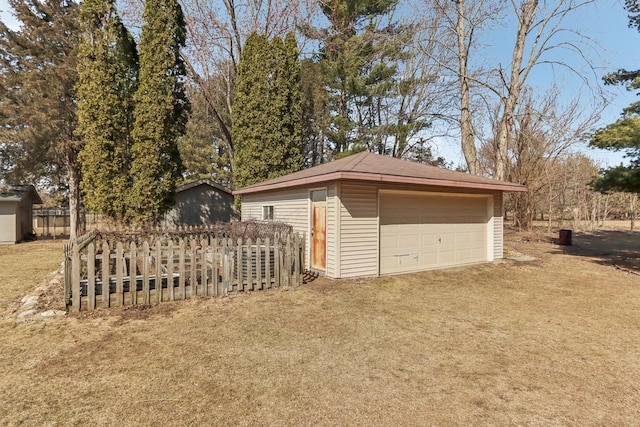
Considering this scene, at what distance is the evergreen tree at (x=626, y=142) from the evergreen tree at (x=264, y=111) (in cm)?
1170

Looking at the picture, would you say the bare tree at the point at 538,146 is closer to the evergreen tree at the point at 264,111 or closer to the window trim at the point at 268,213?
the evergreen tree at the point at 264,111

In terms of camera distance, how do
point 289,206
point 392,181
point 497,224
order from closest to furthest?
point 392,181
point 289,206
point 497,224

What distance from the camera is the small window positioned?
423 inches

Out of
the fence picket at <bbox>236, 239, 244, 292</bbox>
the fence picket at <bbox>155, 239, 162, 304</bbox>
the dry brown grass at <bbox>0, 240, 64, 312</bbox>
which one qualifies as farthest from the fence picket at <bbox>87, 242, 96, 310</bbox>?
the fence picket at <bbox>236, 239, 244, 292</bbox>

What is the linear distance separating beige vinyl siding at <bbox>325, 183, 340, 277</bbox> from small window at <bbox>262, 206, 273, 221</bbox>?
11.5ft

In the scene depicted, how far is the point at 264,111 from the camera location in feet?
52.3

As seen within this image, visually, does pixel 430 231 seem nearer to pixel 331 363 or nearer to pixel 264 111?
pixel 331 363

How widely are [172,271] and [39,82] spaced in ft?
52.6

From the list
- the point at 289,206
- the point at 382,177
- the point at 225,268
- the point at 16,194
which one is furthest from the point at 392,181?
the point at 16,194

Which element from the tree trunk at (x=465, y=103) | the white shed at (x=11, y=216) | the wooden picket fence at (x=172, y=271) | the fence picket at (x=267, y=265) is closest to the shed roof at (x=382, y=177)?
the wooden picket fence at (x=172, y=271)

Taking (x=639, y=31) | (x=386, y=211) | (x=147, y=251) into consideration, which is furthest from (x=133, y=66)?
(x=639, y=31)

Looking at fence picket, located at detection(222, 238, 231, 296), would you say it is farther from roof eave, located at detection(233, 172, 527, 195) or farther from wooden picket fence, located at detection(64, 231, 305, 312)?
roof eave, located at detection(233, 172, 527, 195)

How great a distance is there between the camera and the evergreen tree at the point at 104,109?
10719 millimetres

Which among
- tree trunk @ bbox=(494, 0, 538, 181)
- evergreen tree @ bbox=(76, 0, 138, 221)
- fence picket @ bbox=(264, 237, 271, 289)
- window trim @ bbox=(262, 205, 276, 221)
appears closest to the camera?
fence picket @ bbox=(264, 237, 271, 289)
